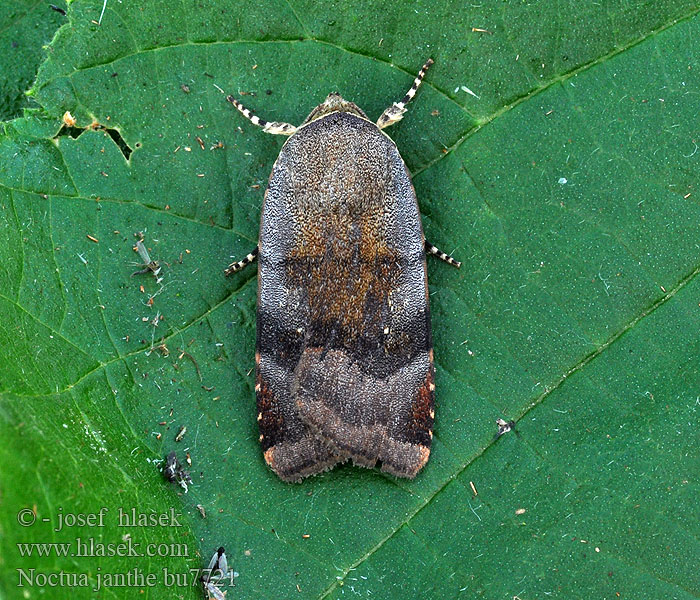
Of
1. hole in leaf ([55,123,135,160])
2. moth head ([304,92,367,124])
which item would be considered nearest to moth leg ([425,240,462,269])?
moth head ([304,92,367,124])

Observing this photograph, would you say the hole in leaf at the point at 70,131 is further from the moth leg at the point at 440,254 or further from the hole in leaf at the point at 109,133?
the moth leg at the point at 440,254

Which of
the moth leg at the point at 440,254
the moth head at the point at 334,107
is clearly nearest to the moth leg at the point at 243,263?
the moth head at the point at 334,107

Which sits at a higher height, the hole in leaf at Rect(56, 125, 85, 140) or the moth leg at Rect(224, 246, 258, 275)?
the hole in leaf at Rect(56, 125, 85, 140)

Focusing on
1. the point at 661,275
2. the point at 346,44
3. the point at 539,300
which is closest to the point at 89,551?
the point at 539,300

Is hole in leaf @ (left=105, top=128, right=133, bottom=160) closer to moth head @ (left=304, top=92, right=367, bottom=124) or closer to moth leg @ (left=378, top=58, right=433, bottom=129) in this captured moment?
moth head @ (left=304, top=92, right=367, bottom=124)

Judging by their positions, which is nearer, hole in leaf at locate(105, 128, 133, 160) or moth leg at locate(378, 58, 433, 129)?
moth leg at locate(378, 58, 433, 129)

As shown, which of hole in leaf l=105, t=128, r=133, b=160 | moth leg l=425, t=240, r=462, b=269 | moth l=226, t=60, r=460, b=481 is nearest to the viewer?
moth l=226, t=60, r=460, b=481
